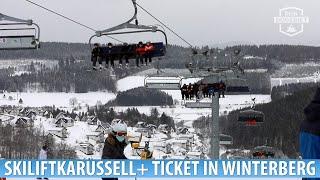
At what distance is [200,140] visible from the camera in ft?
506

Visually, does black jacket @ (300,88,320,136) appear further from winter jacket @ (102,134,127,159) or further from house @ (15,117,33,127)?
house @ (15,117,33,127)

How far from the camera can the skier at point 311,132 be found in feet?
13.2

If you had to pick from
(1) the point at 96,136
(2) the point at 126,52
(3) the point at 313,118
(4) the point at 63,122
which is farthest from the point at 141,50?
(4) the point at 63,122

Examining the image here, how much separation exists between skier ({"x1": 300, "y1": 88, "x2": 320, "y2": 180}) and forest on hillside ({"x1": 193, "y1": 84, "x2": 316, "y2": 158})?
97206mm

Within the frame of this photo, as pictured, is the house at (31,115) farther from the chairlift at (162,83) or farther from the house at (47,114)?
the chairlift at (162,83)

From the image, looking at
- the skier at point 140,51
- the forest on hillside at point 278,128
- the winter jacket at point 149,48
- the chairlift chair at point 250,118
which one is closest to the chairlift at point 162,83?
the skier at point 140,51

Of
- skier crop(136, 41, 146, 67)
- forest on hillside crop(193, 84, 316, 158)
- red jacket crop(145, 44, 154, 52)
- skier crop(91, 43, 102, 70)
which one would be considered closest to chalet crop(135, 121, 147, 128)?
forest on hillside crop(193, 84, 316, 158)

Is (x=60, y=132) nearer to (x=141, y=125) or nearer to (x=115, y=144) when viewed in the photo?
(x=141, y=125)

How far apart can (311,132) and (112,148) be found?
2.98 m

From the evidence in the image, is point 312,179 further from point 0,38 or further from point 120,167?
point 0,38

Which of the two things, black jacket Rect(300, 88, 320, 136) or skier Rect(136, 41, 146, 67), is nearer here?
black jacket Rect(300, 88, 320, 136)

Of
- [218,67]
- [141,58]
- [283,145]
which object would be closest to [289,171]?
[141,58]

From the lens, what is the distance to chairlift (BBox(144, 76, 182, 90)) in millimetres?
18391

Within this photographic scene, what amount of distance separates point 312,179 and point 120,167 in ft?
10.0
